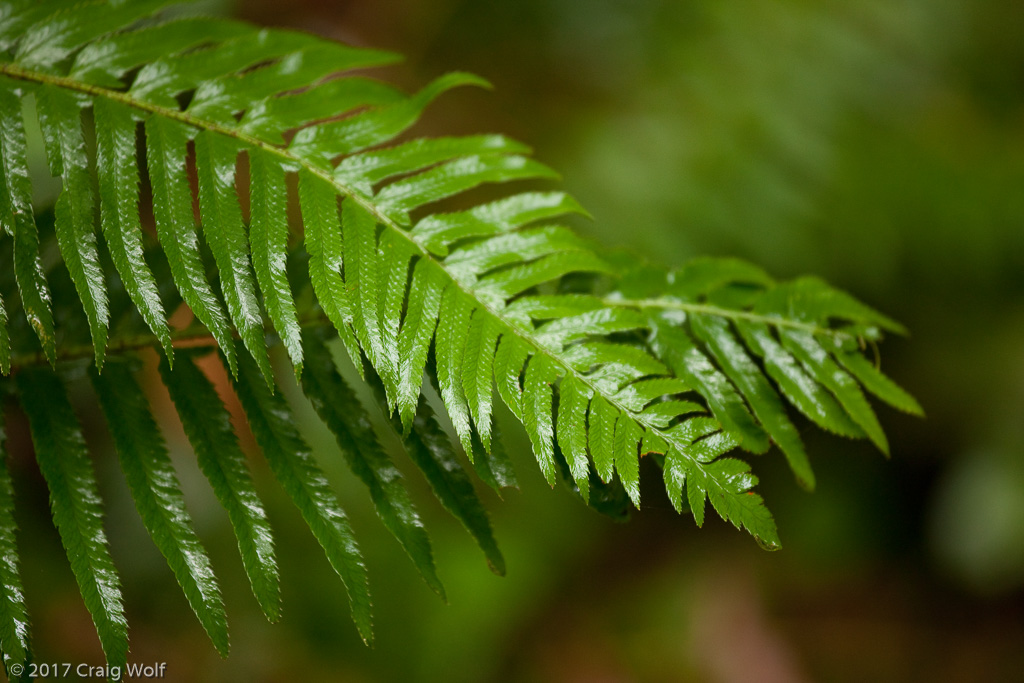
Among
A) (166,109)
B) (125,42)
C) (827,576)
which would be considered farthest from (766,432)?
(827,576)

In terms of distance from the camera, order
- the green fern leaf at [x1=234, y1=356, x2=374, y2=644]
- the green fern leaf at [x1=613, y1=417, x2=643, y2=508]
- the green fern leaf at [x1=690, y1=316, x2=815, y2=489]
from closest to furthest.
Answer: the green fern leaf at [x1=613, y1=417, x2=643, y2=508], the green fern leaf at [x1=234, y1=356, x2=374, y2=644], the green fern leaf at [x1=690, y1=316, x2=815, y2=489]

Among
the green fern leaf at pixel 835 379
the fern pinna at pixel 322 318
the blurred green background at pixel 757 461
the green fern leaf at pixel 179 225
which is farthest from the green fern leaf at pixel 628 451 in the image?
the blurred green background at pixel 757 461

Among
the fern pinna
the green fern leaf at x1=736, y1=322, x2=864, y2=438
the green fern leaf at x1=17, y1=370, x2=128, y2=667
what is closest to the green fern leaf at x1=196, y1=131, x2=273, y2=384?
the fern pinna

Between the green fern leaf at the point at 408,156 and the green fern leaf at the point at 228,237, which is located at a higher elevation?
the green fern leaf at the point at 408,156

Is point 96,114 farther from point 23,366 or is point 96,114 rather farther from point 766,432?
point 766,432

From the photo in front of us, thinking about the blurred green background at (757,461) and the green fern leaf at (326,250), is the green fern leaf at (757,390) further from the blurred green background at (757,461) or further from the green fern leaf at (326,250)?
the blurred green background at (757,461)

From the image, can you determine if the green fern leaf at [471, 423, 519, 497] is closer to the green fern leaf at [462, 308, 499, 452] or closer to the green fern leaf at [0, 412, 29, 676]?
the green fern leaf at [462, 308, 499, 452]
